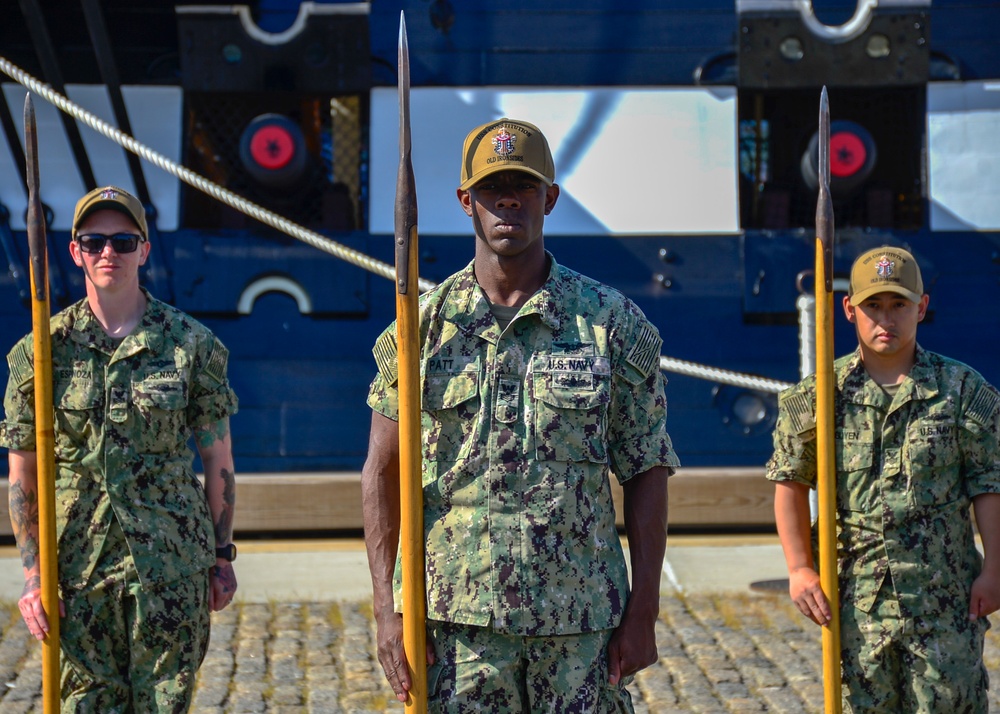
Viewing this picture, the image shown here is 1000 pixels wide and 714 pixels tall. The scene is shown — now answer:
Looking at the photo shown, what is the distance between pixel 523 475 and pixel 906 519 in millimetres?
1254

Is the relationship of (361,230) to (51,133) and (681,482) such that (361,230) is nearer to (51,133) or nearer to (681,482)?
(51,133)

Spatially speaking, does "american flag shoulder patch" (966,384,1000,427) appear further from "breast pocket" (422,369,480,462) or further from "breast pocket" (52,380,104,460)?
"breast pocket" (52,380,104,460)

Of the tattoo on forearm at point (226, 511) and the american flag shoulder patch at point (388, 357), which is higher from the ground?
the american flag shoulder patch at point (388, 357)

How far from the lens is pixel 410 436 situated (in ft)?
8.46

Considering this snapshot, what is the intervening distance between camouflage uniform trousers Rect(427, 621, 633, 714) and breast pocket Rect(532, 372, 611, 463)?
0.36 m

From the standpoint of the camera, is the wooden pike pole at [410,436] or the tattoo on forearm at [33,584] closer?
the wooden pike pole at [410,436]

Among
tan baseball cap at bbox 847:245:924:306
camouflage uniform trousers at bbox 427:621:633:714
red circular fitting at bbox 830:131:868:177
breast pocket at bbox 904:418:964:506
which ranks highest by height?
red circular fitting at bbox 830:131:868:177

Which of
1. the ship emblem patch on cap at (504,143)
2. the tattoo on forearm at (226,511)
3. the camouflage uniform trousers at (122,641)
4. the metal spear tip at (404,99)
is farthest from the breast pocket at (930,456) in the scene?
the camouflage uniform trousers at (122,641)

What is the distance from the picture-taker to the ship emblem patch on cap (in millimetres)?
2654

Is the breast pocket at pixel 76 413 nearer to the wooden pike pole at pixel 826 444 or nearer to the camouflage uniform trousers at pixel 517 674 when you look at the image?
the camouflage uniform trousers at pixel 517 674

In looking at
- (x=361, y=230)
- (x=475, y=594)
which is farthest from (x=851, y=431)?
(x=361, y=230)

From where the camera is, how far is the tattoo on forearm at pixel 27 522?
3369 mm

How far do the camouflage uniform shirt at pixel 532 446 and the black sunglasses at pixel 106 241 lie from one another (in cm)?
98

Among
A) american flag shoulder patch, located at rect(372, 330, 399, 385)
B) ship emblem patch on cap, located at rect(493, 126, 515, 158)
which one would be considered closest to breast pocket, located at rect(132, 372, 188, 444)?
american flag shoulder patch, located at rect(372, 330, 399, 385)
